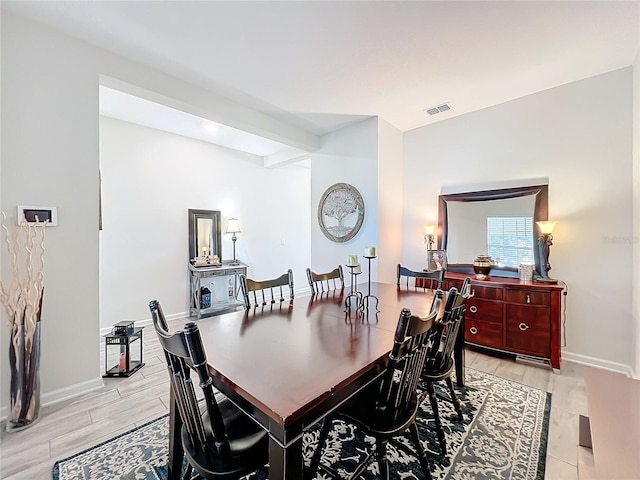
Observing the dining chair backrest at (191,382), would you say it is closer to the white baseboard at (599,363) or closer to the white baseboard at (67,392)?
the white baseboard at (67,392)

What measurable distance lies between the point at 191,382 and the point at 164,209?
3.72m

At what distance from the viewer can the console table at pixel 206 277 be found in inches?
162

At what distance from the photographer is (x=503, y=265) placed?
3240 mm

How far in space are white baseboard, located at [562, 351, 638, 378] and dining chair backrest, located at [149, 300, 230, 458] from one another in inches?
136

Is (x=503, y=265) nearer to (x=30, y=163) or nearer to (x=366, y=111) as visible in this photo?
(x=366, y=111)

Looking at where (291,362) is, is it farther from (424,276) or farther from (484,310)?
(484,310)

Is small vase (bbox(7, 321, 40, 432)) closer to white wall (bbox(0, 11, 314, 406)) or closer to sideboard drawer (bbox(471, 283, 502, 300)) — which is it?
white wall (bbox(0, 11, 314, 406))

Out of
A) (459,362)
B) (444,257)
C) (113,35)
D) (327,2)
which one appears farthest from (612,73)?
(113,35)

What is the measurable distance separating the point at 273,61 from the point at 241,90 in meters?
0.66

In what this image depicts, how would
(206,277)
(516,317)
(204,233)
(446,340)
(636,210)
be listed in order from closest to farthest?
(446,340) → (636,210) → (516,317) → (206,277) → (204,233)

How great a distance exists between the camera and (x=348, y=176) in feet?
12.9

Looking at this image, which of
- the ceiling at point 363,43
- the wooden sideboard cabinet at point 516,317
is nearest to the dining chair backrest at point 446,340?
the wooden sideboard cabinet at point 516,317

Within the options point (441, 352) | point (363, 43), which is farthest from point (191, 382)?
point (363, 43)

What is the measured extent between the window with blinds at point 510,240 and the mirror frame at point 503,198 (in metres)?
0.06
